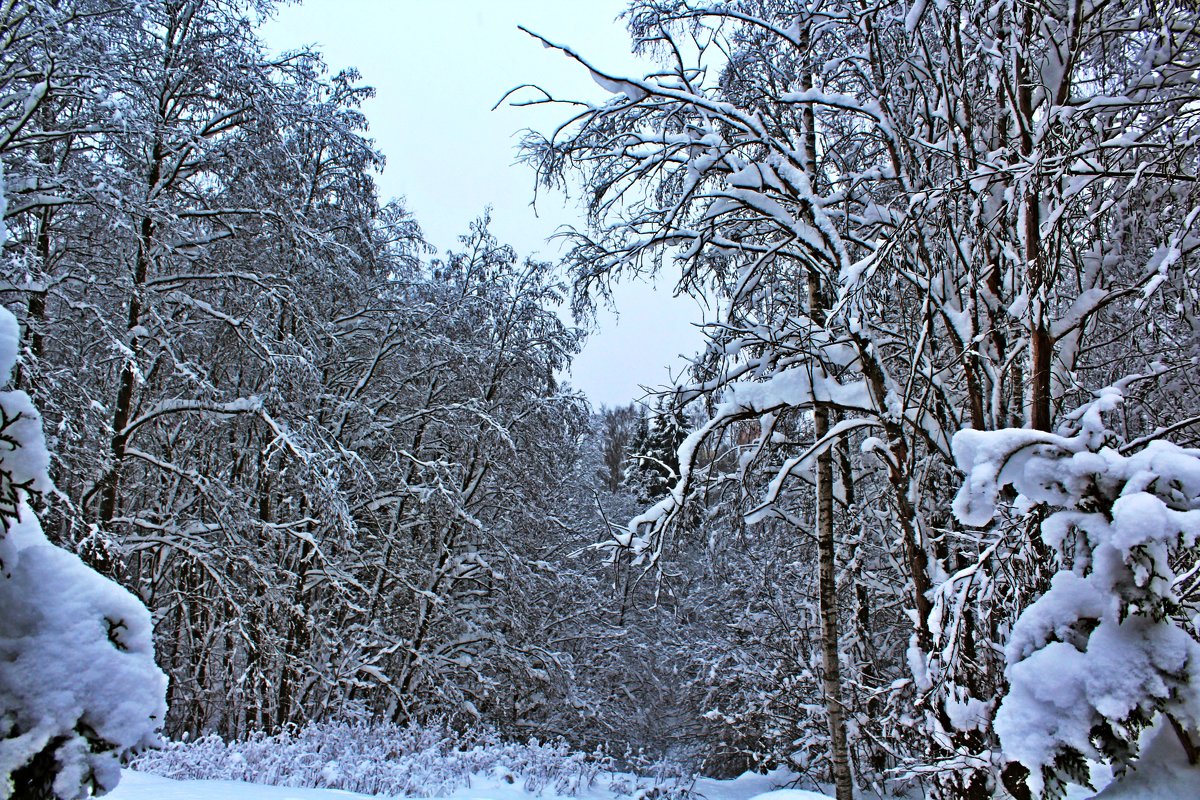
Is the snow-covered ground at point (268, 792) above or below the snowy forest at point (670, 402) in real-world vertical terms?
below

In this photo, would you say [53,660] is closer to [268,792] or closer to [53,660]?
[53,660]

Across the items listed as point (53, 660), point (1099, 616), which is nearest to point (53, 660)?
point (53, 660)

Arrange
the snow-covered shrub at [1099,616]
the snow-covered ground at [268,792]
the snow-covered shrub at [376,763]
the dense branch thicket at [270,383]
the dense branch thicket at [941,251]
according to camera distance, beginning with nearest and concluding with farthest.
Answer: the snow-covered shrub at [1099,616], the dense branch thicket at [941,251], the snow-covered ground at [268,792], the snow-covered shrub at [376,763], the dense branch thicket at [270,383]

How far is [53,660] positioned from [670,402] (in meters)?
4.35

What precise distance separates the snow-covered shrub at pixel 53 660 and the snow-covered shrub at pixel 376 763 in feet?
16.9

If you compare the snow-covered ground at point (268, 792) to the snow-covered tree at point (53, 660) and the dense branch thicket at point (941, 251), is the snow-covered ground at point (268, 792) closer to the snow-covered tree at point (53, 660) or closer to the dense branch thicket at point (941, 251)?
the dense branch thicket at point (941, 251)

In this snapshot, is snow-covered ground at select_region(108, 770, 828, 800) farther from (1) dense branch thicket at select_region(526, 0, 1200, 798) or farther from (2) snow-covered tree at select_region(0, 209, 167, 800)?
(2) snow-covered tree at select_region(0, 209, 167, 800)

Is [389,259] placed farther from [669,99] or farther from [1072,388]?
[1072,388]

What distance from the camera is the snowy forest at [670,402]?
5.66ft

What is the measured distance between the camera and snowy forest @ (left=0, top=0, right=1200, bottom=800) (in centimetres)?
172

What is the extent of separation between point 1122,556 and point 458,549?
12.0 meters

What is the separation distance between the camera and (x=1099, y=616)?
1.74 m

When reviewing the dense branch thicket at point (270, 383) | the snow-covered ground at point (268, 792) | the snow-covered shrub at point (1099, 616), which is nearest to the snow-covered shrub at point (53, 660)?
the snow-covered shrub at point (1099, 616)

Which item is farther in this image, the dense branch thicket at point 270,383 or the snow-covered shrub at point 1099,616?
the dense branch thicket at point 270,383
